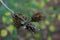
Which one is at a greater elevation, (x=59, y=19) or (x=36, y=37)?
(x=59, y=19)

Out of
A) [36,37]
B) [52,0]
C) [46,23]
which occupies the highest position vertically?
[52,0]

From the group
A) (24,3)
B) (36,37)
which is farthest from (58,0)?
(24,3)

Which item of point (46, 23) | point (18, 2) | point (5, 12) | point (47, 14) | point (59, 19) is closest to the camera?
point (5, 12)

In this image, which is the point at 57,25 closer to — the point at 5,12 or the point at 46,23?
the point at 46,23

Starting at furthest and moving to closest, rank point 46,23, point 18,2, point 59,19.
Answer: point 59,19
point 46,23
point 18,2

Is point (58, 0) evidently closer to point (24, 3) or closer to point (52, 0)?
point (52, 0)

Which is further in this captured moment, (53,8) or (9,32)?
(53,8)
